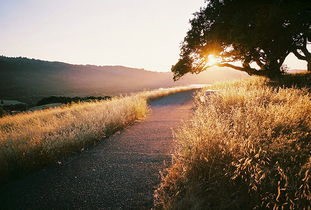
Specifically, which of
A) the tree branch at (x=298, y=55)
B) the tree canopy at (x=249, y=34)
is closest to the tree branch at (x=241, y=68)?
the tree canopy at (x=249, y=34)

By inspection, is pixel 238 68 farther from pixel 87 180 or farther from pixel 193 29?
pixel 87 180

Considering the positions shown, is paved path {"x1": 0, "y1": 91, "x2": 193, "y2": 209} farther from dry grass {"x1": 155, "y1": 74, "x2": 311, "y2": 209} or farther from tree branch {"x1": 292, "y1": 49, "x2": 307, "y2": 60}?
tree branch {"x1": 292, "y1": 49, "x2": 307, "y2": 60}

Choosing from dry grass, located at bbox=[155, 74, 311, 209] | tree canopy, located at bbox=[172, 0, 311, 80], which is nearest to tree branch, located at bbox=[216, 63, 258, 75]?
tree canopy, located at bbox=[172, 0, 311, 80]

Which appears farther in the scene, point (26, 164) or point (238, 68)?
point (238, 68)

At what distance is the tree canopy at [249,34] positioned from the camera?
9.34m

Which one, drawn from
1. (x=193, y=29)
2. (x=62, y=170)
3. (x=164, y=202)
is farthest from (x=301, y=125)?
(x=193, y=29)

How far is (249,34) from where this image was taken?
33.0ft

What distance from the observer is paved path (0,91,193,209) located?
230 cm

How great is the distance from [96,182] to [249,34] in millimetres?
11105

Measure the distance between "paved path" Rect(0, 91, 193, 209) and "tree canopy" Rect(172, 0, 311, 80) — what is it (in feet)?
31.2

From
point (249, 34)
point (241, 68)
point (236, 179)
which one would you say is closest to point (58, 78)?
point (241, 68)

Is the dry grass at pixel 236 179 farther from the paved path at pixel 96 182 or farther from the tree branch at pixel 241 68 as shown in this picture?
the tree branch at pixel 241 68

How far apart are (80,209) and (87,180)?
675 millimetres

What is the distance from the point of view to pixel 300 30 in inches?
381
